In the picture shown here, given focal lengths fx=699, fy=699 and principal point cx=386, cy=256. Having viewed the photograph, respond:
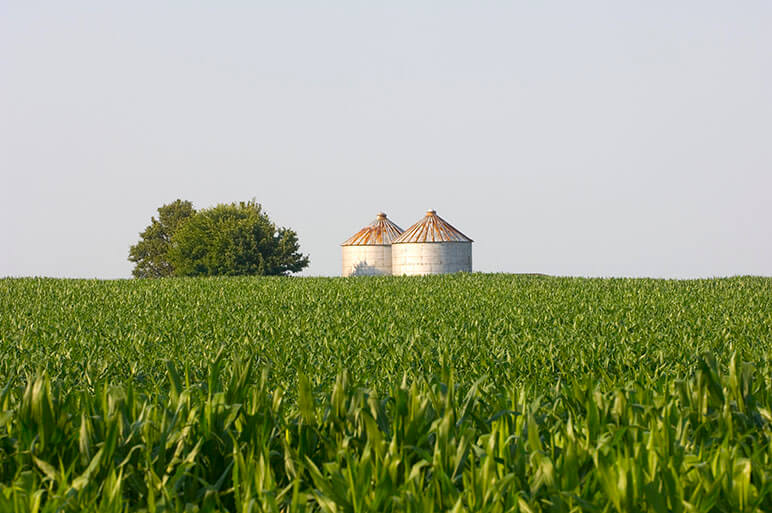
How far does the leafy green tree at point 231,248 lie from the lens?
214 ft

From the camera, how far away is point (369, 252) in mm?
60969

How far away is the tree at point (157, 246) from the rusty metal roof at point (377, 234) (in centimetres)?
2275

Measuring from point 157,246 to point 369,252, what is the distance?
2855 centimetres

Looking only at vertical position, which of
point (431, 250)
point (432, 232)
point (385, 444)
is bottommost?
point (385, 444)

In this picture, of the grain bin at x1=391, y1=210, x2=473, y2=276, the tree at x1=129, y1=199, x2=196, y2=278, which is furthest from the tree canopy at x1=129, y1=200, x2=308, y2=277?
the grain bin at x1=391, y1=210, x2=473, y2=276

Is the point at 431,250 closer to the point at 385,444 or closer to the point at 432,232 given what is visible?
the point at 432,232

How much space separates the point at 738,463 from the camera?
3.25 metres

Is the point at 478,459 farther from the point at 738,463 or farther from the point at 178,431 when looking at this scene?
the point at 178,431

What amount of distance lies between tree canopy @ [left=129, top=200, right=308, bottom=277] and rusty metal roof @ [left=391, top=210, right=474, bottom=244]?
14921 millimetres

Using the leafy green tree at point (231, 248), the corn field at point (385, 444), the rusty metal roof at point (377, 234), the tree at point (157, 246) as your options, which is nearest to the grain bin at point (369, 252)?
the rusty metal roof at point (377, 234)

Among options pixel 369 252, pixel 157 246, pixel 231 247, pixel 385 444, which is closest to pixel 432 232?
pixel 369 252

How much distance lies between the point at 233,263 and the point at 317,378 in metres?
58.3

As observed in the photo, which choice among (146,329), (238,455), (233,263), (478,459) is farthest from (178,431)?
(233,263)

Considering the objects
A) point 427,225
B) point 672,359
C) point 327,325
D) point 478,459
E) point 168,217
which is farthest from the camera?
point 168,217
